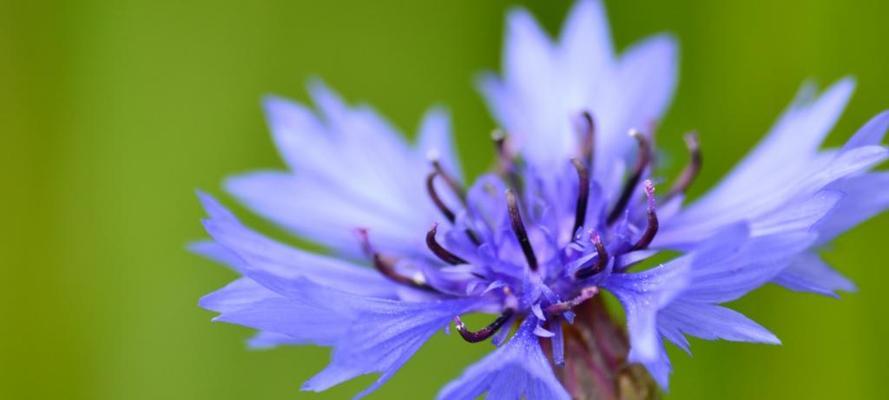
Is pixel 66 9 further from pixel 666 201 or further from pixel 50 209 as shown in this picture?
pixel 666 201

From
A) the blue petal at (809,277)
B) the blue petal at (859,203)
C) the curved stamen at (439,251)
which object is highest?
the curved stamen at (439,251)

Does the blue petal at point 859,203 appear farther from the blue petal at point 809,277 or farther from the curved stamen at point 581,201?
the curved stamen at point 581,201

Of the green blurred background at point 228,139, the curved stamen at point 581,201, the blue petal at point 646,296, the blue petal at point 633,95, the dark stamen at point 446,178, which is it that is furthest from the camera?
the green blurred background at point 228,139

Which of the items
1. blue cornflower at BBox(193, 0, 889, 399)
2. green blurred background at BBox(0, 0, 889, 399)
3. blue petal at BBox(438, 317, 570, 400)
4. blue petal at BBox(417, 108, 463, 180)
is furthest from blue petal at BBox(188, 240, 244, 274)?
green blurred background at BBox(0, 0, 889, 399)

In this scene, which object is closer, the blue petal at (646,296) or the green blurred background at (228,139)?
the blue petal at (646,296)

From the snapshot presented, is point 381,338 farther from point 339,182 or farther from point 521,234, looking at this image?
point 339,182

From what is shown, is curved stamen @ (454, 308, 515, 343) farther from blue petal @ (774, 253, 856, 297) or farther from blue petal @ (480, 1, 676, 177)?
blue petal @ (480, 1, 676, 177)

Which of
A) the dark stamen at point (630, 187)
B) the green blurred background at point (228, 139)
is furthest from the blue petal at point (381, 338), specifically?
the green blurred background at point (228, 139)

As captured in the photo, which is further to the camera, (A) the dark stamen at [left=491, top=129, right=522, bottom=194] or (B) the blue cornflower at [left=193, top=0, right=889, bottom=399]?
(A) the dark stamen at [left=491, top=129, right=522, bottom=194]

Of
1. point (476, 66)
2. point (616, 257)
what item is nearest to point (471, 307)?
point (616, 257)
